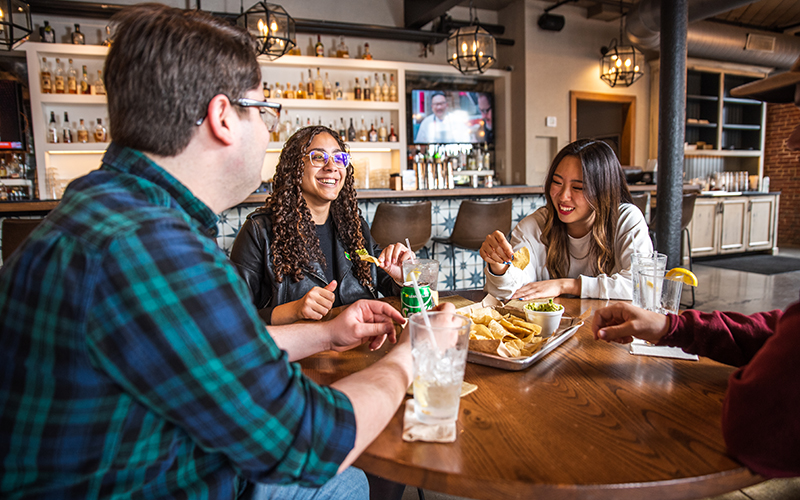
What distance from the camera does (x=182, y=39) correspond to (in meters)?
0.74

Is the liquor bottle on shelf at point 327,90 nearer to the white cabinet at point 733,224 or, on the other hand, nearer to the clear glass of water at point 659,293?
the white cabinet at point 733,224

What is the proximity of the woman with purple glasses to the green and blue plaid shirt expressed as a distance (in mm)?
1154

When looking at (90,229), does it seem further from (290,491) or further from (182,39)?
(290,491)

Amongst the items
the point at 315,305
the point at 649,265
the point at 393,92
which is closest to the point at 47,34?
the point at 393,92

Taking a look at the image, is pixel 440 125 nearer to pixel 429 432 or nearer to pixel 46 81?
pixel 46 81

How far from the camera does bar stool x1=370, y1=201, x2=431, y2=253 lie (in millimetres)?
3830

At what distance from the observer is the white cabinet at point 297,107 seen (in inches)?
209

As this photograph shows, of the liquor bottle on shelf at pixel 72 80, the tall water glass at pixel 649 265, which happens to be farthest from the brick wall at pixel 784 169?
the liquor bottle on shelf at pixel 72 80

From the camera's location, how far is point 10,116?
17.6ft

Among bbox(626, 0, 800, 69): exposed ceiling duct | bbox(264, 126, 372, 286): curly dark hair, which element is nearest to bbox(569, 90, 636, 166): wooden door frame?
bbox(626, 0, 800, 69): exposed ceiling duct

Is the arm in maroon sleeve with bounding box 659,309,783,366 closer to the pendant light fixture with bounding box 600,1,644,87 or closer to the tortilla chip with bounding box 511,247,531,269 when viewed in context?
the tortilla chip with bounding box 511,247,531,269

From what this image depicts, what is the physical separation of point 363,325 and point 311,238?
0.98 metres

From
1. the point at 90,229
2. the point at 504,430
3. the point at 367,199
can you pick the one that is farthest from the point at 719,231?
the point at 90,229

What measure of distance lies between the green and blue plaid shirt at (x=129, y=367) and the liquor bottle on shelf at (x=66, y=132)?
589 centimetres
